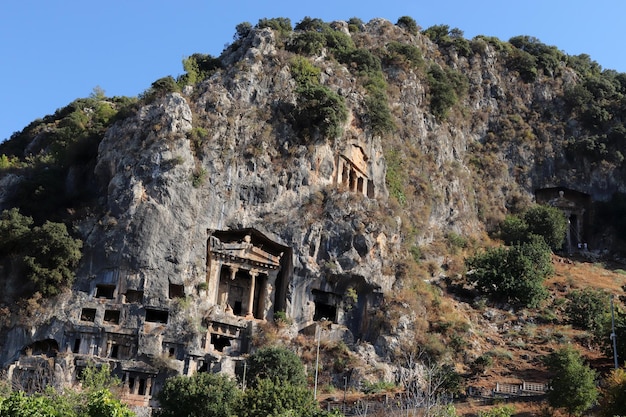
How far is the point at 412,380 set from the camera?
1975 inches

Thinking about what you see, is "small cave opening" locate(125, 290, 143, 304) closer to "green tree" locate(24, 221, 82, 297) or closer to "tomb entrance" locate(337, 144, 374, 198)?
"green tree" locate(24, 221, 82, 297)

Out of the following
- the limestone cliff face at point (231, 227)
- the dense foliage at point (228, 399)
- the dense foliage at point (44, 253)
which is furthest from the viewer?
the dense foliage at point (44, 253)

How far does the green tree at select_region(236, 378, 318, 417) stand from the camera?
1414 inches

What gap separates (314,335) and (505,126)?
137 ft

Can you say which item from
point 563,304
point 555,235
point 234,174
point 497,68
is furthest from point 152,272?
point 497,68

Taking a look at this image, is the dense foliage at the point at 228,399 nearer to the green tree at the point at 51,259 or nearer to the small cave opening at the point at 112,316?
the small cave opening at the point at 112,316

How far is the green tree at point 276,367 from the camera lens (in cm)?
4525

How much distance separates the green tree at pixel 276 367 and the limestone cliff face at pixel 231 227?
4.40 metres

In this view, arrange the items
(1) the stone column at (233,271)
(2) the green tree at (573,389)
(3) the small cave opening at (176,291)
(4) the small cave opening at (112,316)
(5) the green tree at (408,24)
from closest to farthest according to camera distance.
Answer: (2) the green tree at (573,389), (4) the small cave opening at (112,316), (3) the small cave opening at (176,291), (1) the stone column at (233,271), (5) the green tree at (408,24)

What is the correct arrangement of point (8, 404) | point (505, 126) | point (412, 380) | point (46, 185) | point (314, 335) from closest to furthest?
point (8, 404) < point (412, 380) < point (314, 335) < point (46, 185) < point (505, 126)

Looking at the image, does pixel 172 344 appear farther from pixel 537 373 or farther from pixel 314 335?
pixel 537 373

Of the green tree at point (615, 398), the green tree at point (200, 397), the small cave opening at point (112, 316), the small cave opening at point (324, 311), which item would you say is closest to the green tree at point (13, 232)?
the small cave opening at point (112, 316)

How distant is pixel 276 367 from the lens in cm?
4578

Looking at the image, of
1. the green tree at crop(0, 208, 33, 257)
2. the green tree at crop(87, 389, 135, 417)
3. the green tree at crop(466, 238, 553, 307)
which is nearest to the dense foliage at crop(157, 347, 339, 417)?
the green tree at crop(87, 389, 135, 417)
